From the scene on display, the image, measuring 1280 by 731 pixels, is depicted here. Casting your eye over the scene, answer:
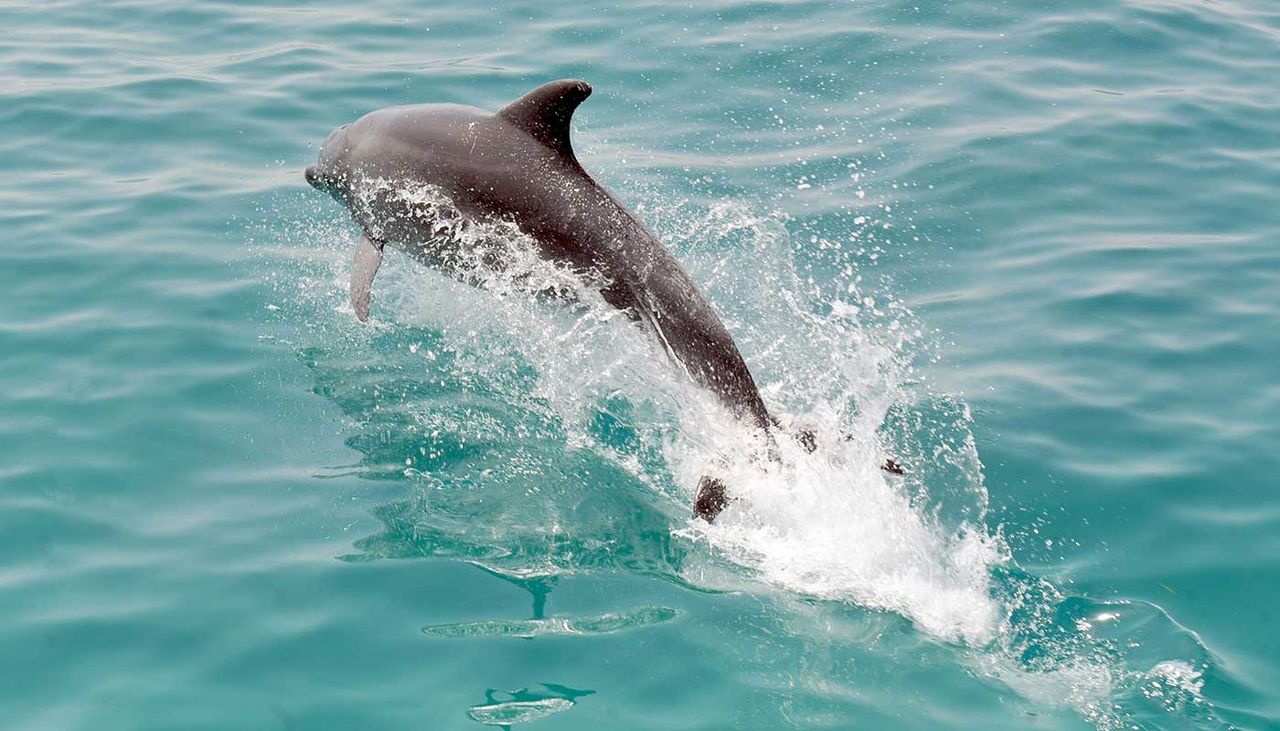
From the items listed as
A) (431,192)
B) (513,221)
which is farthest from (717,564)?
(431,192)

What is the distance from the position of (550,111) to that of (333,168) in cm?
230

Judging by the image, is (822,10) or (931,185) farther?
(822,10)

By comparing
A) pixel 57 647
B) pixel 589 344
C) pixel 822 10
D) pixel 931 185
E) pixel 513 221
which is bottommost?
pixel 57 647

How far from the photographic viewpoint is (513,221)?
8375mm

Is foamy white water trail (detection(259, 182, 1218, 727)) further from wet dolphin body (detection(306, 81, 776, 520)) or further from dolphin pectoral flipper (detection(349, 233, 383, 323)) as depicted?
dolphin pectoral flipper (detection(349, 233, 383, 323))

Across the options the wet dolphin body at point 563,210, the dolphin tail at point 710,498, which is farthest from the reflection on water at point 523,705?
the wet dolphin body at point 563,210

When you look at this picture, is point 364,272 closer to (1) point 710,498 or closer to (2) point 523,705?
(1) point 710,498

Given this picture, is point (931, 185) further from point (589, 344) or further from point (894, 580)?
point (894, 580)

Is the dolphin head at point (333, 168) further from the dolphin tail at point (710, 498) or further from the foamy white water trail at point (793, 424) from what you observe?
the dolphin tail at point (710, 498)

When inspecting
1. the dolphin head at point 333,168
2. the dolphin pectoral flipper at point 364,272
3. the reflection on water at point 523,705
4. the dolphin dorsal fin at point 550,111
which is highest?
the dolphin dorsal fin at point 550,111

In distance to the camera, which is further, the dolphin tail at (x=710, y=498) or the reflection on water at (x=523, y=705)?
the dolphin tail at (x=710, y=498)

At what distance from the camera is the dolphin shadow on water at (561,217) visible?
7891 mm

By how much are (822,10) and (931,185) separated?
14.6ft

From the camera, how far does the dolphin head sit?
969 centimetres
